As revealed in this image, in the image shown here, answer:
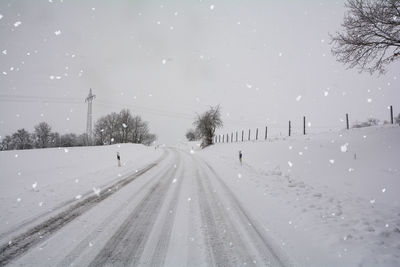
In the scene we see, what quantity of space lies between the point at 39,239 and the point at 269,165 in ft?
40.0

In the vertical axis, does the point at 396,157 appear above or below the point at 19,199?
above

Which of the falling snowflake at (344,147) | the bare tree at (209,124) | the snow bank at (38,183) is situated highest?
the bare tree at (209,124)

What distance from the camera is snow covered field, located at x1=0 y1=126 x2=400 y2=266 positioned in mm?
2982

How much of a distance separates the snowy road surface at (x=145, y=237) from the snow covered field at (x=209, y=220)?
2cm

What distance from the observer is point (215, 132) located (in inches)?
1751

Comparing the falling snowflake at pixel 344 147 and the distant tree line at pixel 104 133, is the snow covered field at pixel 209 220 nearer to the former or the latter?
the falling snowflake at pixel 344 147

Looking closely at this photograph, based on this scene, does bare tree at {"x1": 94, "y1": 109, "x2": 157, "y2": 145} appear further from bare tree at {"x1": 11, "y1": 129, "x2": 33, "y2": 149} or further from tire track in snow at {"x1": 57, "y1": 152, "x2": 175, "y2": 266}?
tire track in snow at {"x1": 57, "y1": 152, "x2": 175, "y2": 266}

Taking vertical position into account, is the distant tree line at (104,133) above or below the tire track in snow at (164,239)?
above

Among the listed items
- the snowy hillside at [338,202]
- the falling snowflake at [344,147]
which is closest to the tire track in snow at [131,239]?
the snowy hillside at [338,202]

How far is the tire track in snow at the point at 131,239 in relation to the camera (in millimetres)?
2822

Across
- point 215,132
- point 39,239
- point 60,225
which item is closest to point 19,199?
point 60,225

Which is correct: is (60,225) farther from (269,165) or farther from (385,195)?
(269,165)

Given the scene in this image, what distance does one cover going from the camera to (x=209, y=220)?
4.32 metres

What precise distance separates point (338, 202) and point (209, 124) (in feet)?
124
